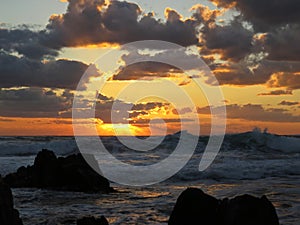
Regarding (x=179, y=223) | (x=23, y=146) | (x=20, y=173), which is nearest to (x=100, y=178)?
(x=20, y=173)

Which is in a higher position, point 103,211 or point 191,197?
point 191,197

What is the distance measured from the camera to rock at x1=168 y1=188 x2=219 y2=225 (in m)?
9.21

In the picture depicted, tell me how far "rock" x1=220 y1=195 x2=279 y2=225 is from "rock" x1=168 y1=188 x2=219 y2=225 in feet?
1.63

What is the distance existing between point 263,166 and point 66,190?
49.1 feet

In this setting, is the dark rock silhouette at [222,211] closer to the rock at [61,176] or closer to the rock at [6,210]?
the rock at [6,210]

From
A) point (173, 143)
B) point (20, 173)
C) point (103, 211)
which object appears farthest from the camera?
point (173, 143)

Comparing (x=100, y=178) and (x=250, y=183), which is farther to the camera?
(x=250, y=183)

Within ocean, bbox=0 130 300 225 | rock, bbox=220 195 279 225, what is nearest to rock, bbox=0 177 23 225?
ocean, bbox=0 130 300 225

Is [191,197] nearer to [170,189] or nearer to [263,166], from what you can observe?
[170,189]

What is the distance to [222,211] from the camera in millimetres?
9164

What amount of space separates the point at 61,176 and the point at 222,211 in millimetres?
11749

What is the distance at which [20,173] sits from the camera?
20.8 meters

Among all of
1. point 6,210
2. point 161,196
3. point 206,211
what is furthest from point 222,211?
point 161,196

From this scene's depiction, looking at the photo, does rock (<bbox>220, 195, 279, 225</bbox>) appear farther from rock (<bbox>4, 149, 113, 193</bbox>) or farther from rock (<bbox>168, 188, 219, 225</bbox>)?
rock (<bbox>4, 149, 113, 193</bbox>)
